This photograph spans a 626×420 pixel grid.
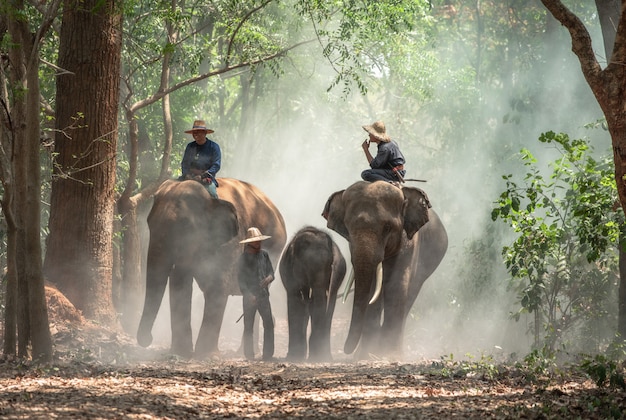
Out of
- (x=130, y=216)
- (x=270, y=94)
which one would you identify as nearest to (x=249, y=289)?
(x=130, y=216)

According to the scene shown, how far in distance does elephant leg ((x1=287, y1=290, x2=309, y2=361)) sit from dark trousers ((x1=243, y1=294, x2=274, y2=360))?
0.30m

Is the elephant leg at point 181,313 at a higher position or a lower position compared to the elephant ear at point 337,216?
lower

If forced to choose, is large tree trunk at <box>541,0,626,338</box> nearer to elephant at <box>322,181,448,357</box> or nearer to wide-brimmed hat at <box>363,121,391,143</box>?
elephant at <box>322,181,448,357</box>

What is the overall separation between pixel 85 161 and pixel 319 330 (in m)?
4.03

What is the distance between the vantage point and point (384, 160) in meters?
14.1

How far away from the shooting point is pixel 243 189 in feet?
51.0

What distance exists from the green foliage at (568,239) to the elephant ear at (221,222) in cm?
381

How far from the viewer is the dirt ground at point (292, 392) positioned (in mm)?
7758

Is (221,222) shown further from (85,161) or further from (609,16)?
(609,16)

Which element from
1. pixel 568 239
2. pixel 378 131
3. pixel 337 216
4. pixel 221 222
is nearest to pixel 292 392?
pixel 221 222

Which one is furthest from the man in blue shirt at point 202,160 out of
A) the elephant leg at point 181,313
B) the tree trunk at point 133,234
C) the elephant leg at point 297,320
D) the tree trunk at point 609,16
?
the tree trunk at point 609,16

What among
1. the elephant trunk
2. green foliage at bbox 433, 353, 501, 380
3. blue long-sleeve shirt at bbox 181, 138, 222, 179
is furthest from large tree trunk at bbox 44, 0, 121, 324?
green foliage at bbox 433, 353, 501, 380

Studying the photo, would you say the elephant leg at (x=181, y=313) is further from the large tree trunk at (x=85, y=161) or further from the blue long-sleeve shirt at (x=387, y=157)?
the blue long-sleeve shirt at (x=387, y=157)

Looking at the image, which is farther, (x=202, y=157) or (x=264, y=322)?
(x=202, y=157)
